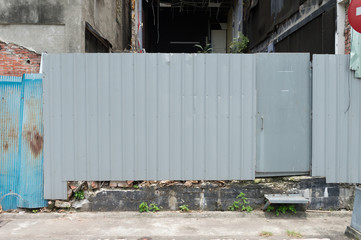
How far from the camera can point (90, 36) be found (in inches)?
313

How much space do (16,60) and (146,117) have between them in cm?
431

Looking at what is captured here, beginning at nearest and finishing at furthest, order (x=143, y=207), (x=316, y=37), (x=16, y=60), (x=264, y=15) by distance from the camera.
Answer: (x=143, y=207), (x=16, y=60), (x=316, y=37), (x=264, y=15)

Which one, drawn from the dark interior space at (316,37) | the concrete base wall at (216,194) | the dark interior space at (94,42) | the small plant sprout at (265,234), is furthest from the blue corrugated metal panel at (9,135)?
the dark interior space at (316,37)

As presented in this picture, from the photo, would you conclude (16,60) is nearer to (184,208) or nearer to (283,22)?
(184,208)

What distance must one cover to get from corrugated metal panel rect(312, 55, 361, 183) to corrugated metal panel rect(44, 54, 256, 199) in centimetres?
115

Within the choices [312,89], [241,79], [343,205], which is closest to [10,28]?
[241,79]

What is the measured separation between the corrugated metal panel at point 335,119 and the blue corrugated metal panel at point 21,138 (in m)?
4.90

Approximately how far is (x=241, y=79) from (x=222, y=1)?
1176 centimetres

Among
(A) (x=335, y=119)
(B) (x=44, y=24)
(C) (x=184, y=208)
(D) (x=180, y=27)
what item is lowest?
(C) (x=184, y=208)

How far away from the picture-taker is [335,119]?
4.77m

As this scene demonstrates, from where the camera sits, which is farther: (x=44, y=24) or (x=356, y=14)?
(x=44, y=24)

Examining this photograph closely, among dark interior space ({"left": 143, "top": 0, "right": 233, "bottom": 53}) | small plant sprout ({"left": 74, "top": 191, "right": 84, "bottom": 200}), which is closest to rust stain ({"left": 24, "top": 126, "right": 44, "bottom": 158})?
small plant sprout ({"left": 74, "top": 191, "right": 84, "bottom": 200})

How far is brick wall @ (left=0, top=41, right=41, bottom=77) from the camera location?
6770 millimetres

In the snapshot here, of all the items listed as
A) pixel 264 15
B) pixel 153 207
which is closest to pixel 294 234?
pixel 153 207
